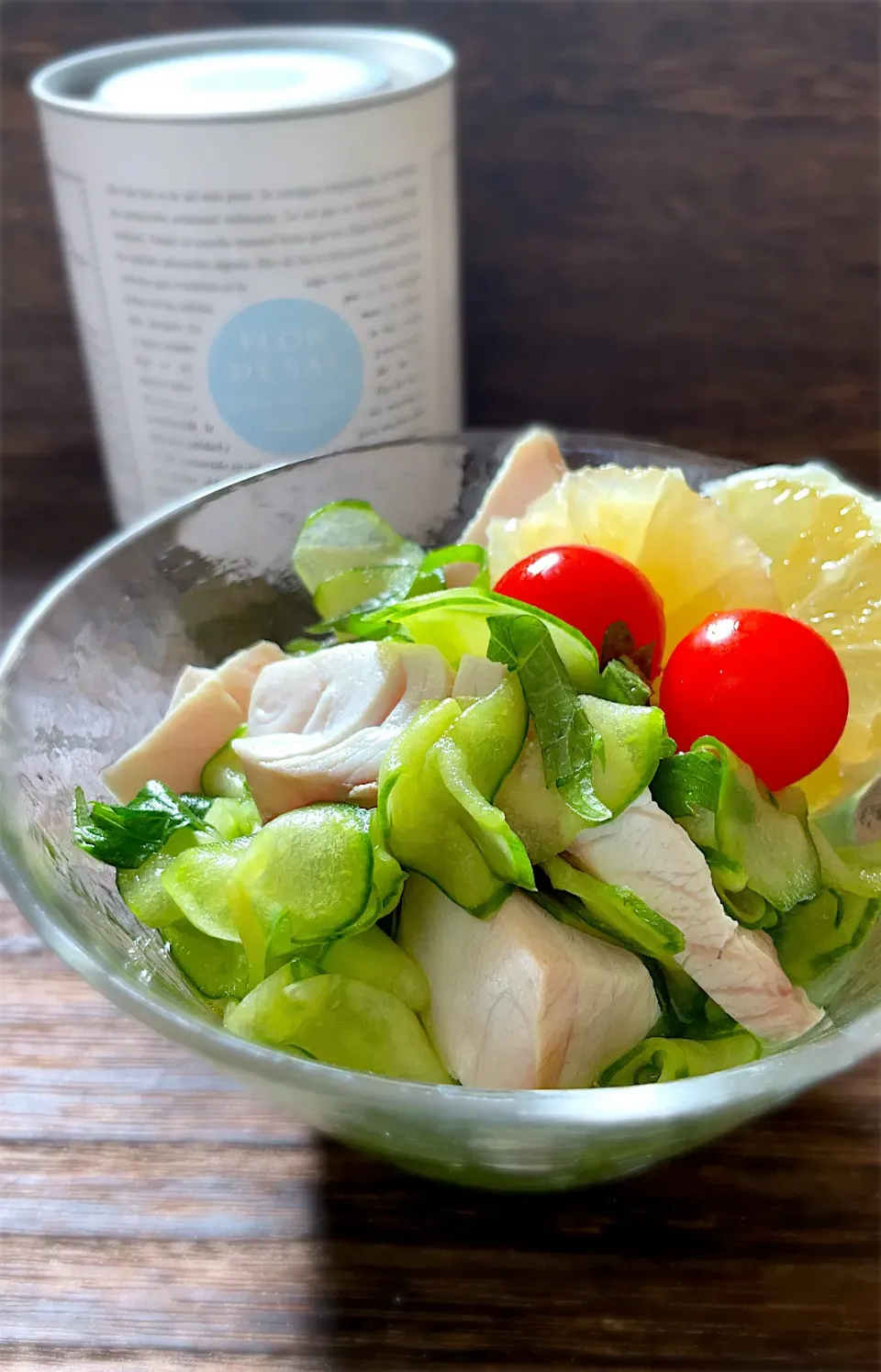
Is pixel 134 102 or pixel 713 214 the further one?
pixel 713 214

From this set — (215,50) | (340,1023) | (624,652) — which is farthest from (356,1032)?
(215,50)

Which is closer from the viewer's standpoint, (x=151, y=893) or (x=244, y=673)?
(x=151, y=893)

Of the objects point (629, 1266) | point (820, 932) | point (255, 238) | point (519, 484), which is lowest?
point (629, 1266)

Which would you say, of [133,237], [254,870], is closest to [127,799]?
[254,870]

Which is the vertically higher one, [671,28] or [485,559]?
[671,28]

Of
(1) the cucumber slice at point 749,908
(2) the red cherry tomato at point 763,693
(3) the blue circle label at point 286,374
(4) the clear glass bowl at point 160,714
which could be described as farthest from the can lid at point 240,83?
(1) the cucumber slice at point 749,908

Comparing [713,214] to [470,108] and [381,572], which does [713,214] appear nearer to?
[470,108]

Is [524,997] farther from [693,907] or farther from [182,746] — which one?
[182,746]
